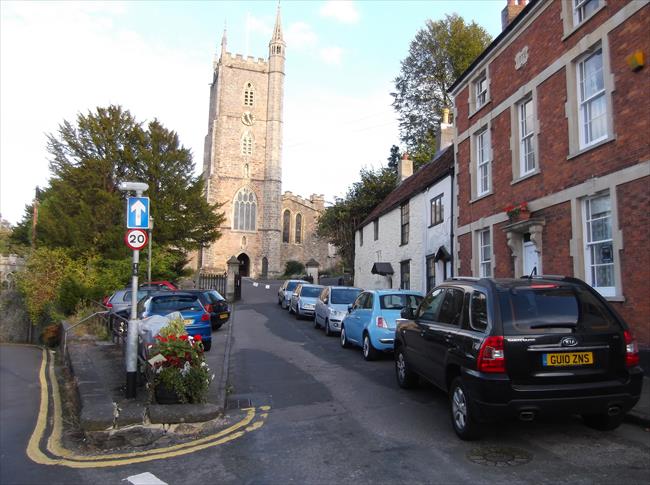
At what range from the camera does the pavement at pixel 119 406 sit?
19.0ft

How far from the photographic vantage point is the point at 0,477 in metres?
4.92

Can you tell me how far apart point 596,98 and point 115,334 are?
12.2 metres

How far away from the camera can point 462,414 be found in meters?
5.51

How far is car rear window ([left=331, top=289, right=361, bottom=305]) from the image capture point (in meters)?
15.9

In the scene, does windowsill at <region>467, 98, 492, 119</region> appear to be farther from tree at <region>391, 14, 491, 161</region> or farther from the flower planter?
tree at <region>391, 14, 491, 161</region>

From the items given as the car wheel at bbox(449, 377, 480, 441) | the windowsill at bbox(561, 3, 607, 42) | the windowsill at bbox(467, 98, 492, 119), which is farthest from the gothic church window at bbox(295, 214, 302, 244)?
the car wheel at bbox(449, 377, 480, 441)

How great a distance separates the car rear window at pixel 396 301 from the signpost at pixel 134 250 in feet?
18.8

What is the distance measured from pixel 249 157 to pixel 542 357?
5736cm

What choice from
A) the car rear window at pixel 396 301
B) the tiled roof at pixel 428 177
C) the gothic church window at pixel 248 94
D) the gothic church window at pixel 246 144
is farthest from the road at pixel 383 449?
the gothic church window at pixel 248 94

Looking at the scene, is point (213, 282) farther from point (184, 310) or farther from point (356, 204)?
point (184, 310)

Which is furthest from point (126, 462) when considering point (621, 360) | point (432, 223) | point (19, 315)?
point (19, 315)

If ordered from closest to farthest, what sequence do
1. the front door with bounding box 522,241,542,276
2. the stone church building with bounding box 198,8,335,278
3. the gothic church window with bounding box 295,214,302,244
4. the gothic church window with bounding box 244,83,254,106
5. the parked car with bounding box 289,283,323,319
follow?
the front door with bounding box 522,241,542,276 < the parked car with bounding box 289,283,323,319 < the stone church building with bounding box 198,8,335,278 < the gothic church window with bounding box 244,83,254,106 < the gothic church window with bounding box 295,214,302,244

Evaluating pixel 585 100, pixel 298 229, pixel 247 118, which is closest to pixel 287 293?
pixel 585 100

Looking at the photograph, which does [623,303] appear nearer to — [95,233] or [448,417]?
[448,417]
